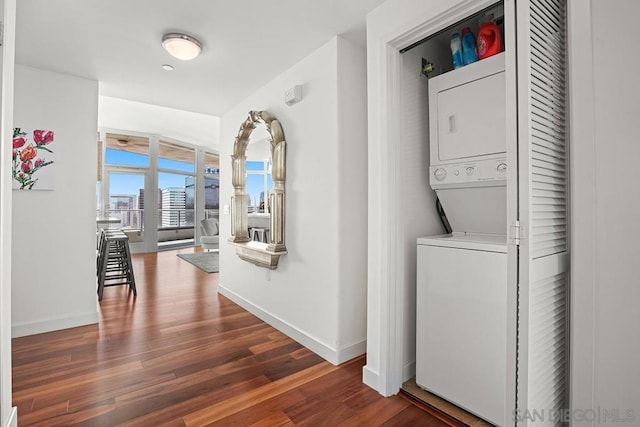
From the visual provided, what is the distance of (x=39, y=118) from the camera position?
2848 mm

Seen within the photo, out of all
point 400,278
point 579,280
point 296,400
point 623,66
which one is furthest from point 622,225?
point 296,400

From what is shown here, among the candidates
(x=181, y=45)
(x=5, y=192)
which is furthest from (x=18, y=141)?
(x=5, y=192)

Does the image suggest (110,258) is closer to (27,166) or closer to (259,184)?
(27,166)

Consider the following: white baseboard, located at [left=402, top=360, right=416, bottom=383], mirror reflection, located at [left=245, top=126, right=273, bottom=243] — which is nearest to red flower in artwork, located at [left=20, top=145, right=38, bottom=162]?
mirror reflection, located at [left=245, top=126, right=273, bottom=243]

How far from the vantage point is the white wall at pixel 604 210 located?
1186mm

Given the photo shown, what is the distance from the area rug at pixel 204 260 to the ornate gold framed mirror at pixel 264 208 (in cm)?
234

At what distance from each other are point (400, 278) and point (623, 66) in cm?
136

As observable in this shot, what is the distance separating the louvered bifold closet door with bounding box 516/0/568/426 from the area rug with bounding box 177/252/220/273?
16.3 ft

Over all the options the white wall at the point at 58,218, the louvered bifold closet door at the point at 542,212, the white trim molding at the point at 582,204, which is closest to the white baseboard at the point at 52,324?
the white wall at the point at 58,218

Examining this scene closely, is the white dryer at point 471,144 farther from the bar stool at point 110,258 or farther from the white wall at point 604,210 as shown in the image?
the bar stool at point 110,258

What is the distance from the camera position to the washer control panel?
5.42 feet

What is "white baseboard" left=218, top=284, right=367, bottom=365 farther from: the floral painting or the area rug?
the area rug

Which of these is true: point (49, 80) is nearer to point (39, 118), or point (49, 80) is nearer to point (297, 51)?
point (39, 118)

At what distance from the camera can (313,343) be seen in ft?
8.09
